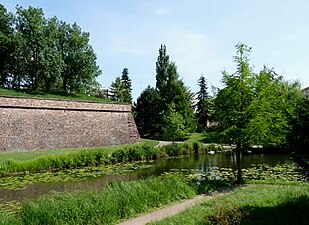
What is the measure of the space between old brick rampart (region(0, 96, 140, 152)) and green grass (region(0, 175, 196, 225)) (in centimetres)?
1743

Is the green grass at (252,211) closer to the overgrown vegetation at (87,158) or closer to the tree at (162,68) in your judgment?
the overgrown vegetation at (87,158)

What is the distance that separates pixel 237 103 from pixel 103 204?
630 centimetres

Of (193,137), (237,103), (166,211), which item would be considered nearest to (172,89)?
(193,137)

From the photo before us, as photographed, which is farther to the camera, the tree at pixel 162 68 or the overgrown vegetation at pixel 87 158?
the tree at pixel 162 68

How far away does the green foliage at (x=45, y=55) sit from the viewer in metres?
29.7

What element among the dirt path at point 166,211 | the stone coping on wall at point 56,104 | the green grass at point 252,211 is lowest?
the dirt path at point 166,211

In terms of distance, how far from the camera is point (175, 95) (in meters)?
40.9

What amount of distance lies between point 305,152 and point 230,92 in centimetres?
519

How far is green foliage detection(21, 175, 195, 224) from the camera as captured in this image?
6379 mm

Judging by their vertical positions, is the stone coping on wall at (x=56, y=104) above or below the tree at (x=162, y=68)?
below

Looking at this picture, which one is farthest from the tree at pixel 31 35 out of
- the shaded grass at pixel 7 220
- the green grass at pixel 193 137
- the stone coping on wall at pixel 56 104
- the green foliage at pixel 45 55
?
the shaded grass at pixel 7 220

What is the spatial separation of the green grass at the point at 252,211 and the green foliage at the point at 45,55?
26.8 meters

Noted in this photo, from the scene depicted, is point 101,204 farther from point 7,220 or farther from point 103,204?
point 7,220

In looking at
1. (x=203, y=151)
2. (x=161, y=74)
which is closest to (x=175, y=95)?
(x=161, y=74)
